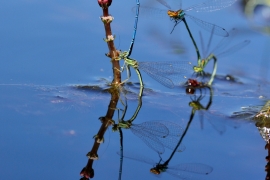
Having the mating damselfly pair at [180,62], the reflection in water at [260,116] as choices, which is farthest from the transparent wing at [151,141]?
the mating damselfly pair at [180,62]

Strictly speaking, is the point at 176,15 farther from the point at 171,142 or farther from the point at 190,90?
the point at 171,142

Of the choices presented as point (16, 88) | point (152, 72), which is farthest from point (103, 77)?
point (16, 88)

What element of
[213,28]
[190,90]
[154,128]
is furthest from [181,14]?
[154,128]

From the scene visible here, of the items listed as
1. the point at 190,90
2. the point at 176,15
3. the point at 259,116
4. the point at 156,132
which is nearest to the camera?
the point at 156,132

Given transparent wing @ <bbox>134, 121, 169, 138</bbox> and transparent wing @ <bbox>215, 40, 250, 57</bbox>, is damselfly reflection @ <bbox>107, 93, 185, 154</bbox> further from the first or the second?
transparent wing @ <bbox>215, 40, 250, 57</bbox>

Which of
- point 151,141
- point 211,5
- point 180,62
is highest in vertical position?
point 211,5

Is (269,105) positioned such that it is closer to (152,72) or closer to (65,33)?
(152,72)

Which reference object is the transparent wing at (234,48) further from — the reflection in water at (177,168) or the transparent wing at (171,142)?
the reflection in water at (177,168)
